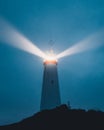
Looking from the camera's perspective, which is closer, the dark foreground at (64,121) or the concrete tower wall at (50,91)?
the dark foreground at (64,121)

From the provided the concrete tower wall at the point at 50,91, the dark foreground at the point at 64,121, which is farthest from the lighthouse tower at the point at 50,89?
the dark foreground at the point at 64,121

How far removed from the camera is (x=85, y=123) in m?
30.2

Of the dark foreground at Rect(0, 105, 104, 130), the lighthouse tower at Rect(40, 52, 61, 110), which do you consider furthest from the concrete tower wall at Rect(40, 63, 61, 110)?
the dark foreground at Rect(0, 105, 104, 130)

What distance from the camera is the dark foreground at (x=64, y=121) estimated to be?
29906 millimetres

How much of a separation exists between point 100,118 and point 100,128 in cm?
207

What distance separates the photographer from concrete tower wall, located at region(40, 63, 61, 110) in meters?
44.2

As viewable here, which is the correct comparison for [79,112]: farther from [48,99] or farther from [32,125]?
[48,99]

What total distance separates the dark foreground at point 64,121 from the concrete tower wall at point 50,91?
1085 cm

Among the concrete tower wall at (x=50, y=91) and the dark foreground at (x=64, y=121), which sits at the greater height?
the concrete tower wall at (x=50, y=91)

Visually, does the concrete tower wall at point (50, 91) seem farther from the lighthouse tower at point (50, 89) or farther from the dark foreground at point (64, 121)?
the dark foreground at point (64, 121)

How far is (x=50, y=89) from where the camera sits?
44.9 metres

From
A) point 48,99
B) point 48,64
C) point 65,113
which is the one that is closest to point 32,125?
point 65,113

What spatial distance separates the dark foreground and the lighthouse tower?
10.9 metres

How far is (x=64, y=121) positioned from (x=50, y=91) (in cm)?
1386
